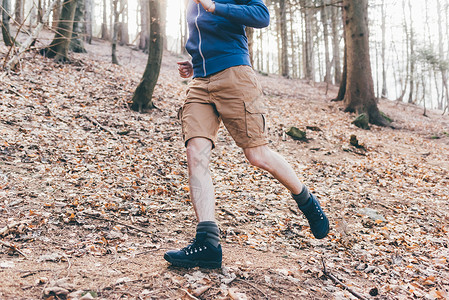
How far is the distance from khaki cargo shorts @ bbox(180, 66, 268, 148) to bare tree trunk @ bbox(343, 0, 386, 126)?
10074 millimetres

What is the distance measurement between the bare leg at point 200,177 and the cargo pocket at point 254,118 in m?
0.34

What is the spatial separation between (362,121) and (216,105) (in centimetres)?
917

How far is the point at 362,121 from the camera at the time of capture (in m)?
10.3

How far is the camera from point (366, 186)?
18.5 feet

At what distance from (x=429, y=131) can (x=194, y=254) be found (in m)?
12.7

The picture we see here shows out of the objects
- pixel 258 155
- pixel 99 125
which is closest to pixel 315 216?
pixel 258 155

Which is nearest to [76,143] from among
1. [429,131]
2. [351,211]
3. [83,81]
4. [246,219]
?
[246,219]

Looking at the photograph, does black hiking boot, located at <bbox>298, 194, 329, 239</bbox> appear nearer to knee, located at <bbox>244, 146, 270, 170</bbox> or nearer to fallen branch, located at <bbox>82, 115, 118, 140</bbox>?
knee, located at <bbox>244, 146, 270, 170</bbox>

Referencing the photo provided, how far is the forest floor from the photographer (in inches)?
86.9

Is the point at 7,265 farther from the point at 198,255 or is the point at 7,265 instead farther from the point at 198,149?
the point at 198,149

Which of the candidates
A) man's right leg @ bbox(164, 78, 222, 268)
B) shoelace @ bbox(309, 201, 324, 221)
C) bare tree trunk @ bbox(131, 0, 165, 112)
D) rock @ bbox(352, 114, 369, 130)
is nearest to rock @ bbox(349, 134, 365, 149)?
rock @ bbox(352, 114, 369, 130)

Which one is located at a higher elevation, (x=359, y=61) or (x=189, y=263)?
(x=359, y=61)

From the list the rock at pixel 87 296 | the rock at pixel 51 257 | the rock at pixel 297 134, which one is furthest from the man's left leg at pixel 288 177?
the rock at pixel 297 134

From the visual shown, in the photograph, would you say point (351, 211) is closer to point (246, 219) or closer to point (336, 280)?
point (246, 219)
